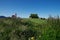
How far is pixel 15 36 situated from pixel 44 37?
271cm

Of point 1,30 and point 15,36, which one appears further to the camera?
point 1,30

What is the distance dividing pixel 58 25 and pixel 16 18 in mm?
9432

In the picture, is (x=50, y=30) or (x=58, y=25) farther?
Result: (x=58, y=25)

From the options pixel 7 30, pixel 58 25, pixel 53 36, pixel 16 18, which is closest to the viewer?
pixel 53 36

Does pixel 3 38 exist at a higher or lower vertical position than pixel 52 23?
lower

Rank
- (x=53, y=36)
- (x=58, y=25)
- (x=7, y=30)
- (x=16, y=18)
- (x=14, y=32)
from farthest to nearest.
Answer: (x=16, y=18) < (x=7, y=30) < (x=14, y=32) < (x=58, y=25) < (x=53, y=36)

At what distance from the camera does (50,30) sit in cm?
1352

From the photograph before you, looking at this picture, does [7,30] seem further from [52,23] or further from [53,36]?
[53,36]

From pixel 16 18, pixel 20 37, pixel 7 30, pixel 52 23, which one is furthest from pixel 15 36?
pixel 16 18

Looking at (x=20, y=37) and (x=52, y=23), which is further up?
(x=52, y=23)

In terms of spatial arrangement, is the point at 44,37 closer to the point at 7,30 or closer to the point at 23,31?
the point at 23,31

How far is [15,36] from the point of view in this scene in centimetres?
1514

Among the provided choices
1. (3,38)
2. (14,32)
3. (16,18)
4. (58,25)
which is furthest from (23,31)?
(16,18)

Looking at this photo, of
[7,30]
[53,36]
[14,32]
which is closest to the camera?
[53,36]
